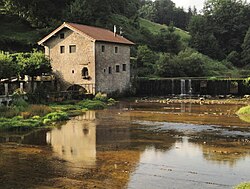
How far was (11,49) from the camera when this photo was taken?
2274 inches

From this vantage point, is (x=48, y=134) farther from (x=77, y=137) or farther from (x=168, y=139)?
(x=168, y=139)

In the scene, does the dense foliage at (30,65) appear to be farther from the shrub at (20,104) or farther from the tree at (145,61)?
the tree at (145,61)

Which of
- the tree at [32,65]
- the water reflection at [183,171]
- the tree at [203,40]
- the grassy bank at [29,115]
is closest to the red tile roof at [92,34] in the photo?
the tree at [32,65]

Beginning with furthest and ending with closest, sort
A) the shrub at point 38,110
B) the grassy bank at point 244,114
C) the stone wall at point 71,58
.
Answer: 1. the stone wall at point 71,58
2. the grassy bank at point 244,114
3. the shrub at point 38,110

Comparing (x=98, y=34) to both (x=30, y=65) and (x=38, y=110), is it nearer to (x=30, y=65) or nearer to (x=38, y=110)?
(x=30, y=65)

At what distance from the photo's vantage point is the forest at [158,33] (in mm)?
60188

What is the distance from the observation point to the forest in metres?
60.2

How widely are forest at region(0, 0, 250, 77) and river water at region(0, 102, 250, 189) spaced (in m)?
35.0

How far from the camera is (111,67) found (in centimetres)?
4512

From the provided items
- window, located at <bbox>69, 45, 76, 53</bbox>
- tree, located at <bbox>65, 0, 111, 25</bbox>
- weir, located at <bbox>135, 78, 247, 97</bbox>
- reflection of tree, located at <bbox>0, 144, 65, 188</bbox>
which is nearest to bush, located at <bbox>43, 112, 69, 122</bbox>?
reflection of tree, located at <bbox>0, 144, 65, 188</bbox>

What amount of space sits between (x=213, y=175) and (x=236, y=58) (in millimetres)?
71519

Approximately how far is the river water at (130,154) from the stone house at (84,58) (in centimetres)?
1610

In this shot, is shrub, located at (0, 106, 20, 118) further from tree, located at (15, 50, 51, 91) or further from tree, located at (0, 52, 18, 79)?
tree, located at (15, 50, 51, 91)

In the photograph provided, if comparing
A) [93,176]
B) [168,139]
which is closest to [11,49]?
[168,139]
